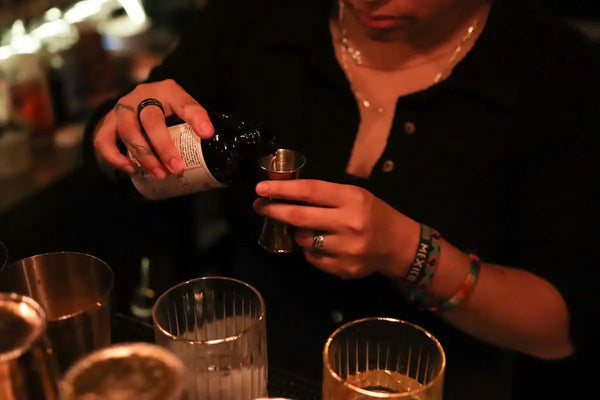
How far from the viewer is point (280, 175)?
2.61 feet

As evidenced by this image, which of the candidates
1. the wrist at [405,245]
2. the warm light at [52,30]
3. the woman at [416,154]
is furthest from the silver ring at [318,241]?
the warm light at [52,30]

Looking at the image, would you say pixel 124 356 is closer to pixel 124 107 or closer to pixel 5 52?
pixel 124 107

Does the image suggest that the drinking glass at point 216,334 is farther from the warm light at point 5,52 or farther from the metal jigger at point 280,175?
the warm light at point 5,52

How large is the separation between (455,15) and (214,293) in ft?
2.55

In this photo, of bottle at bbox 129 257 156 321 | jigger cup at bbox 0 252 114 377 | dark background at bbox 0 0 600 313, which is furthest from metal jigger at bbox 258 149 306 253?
bottle at bbox 129 257 156 321

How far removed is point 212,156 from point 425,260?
0.35 meters

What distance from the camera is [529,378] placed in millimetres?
2043

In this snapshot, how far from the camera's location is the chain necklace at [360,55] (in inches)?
46.7

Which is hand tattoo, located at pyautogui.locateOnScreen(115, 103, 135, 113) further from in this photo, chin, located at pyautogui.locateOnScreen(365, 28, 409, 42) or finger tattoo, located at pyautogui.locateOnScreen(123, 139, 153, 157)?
chin, located at pyautogui.locateOnScreen(365, 28, 409, 42)

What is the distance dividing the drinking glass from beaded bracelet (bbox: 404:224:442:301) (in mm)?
369

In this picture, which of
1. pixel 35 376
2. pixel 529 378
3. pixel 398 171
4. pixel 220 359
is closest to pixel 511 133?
pixel 398 171

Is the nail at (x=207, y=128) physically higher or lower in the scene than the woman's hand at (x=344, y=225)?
higher

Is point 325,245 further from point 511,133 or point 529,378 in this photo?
point 529,378

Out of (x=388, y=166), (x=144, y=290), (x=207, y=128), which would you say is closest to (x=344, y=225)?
(x=207, y=128)
